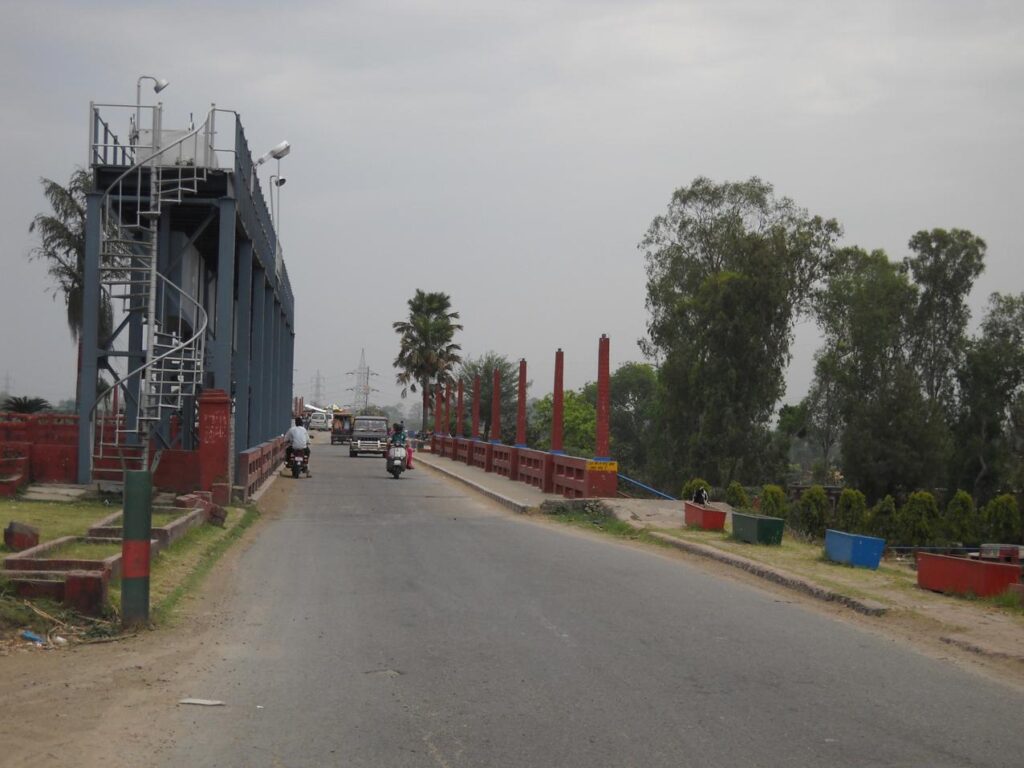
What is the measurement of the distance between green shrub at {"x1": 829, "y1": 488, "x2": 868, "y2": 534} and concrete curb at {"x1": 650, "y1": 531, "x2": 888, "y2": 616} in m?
10.2

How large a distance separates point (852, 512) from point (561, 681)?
20.9 meters

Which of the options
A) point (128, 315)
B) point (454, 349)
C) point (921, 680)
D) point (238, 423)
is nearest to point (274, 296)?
point (238, 423)

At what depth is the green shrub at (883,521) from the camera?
26.5 meters

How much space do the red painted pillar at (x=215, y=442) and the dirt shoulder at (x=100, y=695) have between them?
10574mm

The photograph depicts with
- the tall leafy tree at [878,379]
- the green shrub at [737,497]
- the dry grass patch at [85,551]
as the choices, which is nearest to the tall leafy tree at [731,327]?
the tall leafy tree at [878,379]

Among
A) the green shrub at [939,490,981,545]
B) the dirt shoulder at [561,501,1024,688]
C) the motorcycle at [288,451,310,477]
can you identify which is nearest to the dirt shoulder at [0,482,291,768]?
the dirt shoulder at [561,501,1024,688]

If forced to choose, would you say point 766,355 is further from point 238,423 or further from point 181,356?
point 181,356

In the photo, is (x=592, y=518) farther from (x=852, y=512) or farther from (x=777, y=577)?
(x=777, y=577)

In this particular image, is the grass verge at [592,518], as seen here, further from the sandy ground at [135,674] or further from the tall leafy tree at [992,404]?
the tall leafy tree at [992,404]

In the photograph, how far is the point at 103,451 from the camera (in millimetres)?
21594

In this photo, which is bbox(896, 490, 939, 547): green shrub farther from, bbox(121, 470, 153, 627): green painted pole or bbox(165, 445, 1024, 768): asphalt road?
bbox(121, 470, 153, 627): green painted pole

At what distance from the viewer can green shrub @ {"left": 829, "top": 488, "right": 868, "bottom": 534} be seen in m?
26.6

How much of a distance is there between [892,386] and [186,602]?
56.0 meters

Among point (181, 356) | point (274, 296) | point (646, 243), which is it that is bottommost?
point (181, 356)
